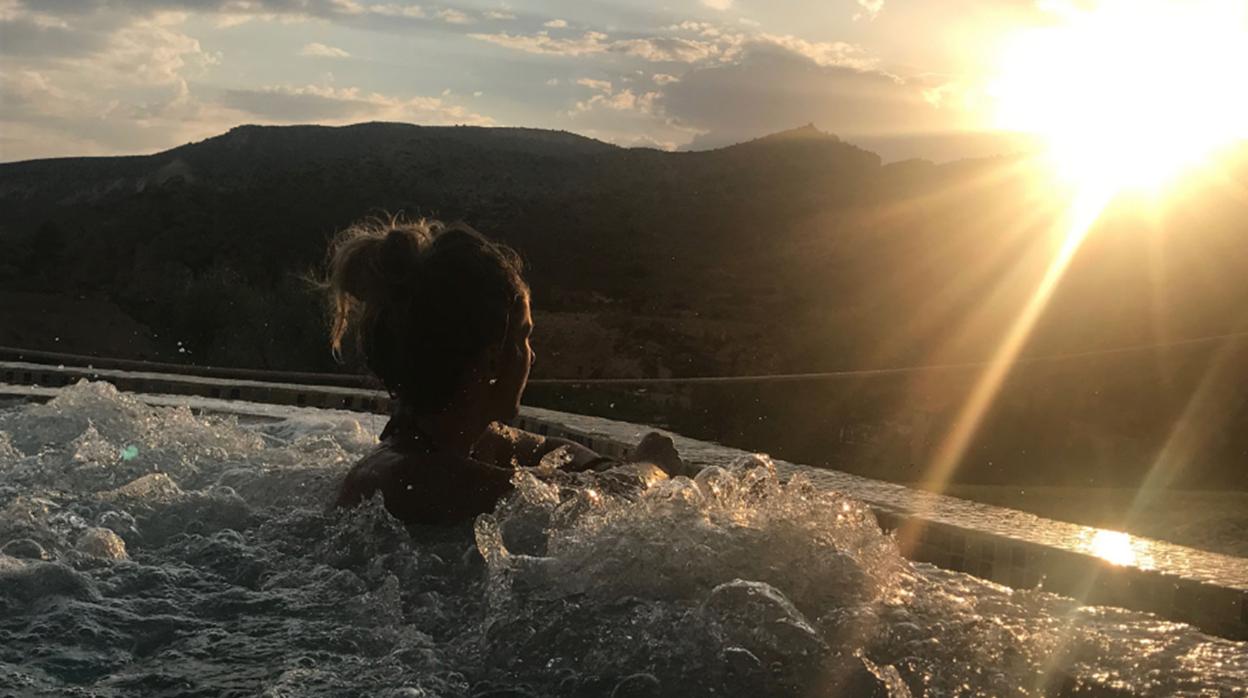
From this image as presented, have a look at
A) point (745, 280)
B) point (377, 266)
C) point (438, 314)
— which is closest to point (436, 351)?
point (438, 314)

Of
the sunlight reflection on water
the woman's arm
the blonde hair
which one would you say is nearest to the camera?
the blonde hair

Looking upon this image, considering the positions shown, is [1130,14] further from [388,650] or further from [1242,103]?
[388,650]

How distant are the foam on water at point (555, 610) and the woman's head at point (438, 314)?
0.30m

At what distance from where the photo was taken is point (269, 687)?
6.57 ft

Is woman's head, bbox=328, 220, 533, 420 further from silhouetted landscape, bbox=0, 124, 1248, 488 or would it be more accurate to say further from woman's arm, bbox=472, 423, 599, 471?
silhouetted landscape, bbox=0, 124, 1248, 488

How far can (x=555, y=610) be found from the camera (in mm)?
2293

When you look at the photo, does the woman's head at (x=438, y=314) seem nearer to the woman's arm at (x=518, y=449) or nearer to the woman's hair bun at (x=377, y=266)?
the woman's hair bun at (x=377, y=266)

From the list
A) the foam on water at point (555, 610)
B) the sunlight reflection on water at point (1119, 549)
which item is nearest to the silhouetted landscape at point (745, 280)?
the sunlight reflection on water at point (1119, 549)

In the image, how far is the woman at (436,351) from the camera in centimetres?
267

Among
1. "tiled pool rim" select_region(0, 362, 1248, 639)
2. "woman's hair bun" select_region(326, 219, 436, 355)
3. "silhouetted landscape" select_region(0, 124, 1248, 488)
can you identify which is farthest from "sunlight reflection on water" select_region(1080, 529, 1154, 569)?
"silhouetted landscape" select_region(0, 124, 1248, 488)

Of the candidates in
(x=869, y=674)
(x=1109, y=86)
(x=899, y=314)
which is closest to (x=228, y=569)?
(x=869, y=674)

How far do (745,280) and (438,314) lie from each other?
3312 cm

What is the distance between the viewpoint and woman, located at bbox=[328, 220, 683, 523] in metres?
2.67

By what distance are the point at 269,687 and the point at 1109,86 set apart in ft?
43.1
